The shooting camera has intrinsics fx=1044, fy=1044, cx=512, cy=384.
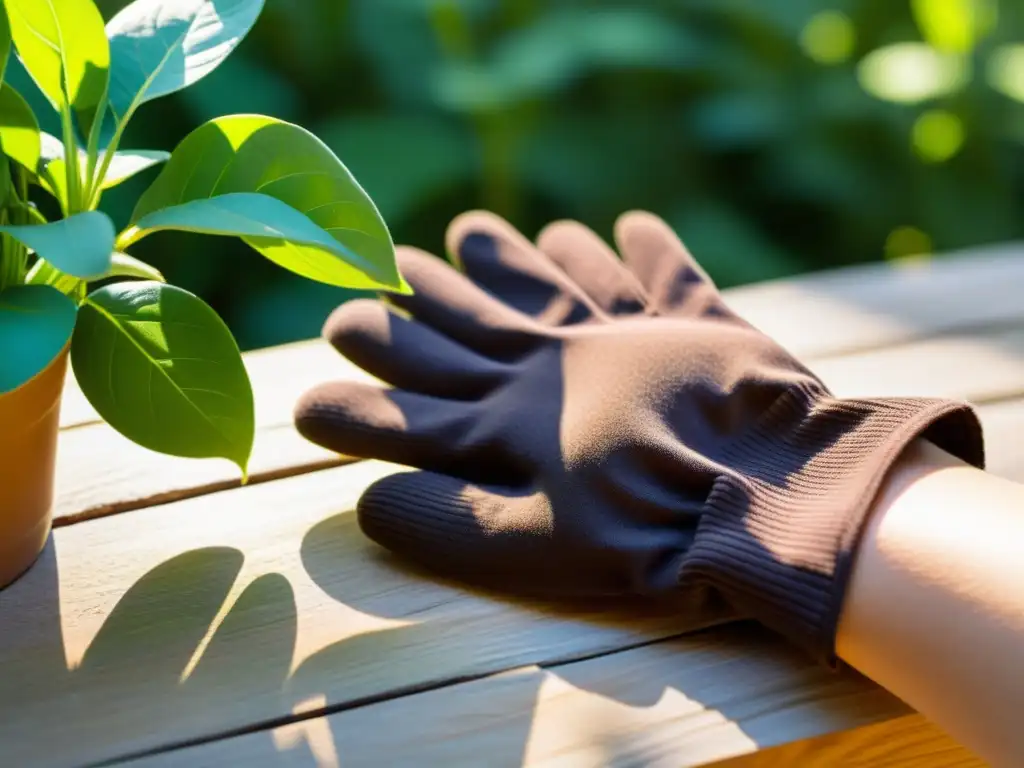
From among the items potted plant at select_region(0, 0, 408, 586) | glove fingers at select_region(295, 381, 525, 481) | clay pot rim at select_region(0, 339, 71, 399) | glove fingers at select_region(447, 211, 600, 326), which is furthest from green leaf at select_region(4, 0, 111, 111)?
glove fingers at select_region(447, 211, 600, 326)

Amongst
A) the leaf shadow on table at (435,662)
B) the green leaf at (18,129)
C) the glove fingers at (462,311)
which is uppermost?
the green leaf at (18,129)

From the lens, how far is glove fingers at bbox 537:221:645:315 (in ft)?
2.42

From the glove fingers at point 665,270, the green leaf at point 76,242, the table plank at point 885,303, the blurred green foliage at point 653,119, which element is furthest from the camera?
the blurred green foliage at point 653,119

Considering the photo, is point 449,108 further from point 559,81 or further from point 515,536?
point 515,536

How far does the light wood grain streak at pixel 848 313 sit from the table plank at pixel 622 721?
0.98 feet

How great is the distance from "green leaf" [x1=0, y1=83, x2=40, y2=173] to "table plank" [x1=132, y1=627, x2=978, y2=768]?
10.8 inches

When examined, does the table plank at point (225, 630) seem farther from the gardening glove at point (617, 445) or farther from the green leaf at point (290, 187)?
the green leaf at point (290, 187)

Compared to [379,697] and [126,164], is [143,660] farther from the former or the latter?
[126,164]

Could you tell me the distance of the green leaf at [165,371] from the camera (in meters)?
0.50

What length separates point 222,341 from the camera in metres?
0.50

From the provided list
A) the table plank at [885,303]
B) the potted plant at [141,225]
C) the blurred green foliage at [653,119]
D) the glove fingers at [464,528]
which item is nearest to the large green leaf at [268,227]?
the potted plant at [141,225]

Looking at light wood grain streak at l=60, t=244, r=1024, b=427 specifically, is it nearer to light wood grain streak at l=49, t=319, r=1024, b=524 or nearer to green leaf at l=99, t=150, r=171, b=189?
light wood grain streak at l=49, t=319, r=1024, b=524

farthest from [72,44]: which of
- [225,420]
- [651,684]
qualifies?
[651,684]

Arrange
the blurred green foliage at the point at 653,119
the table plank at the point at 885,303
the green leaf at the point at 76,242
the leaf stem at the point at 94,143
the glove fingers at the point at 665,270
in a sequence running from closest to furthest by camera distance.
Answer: the green leaf at the point at 76,242, the leaf stem at the point at 94,143, the glove fingers at the point at 665,270, the table plank at the point at 885,303, the blurred green foliage at the point at 653,119
